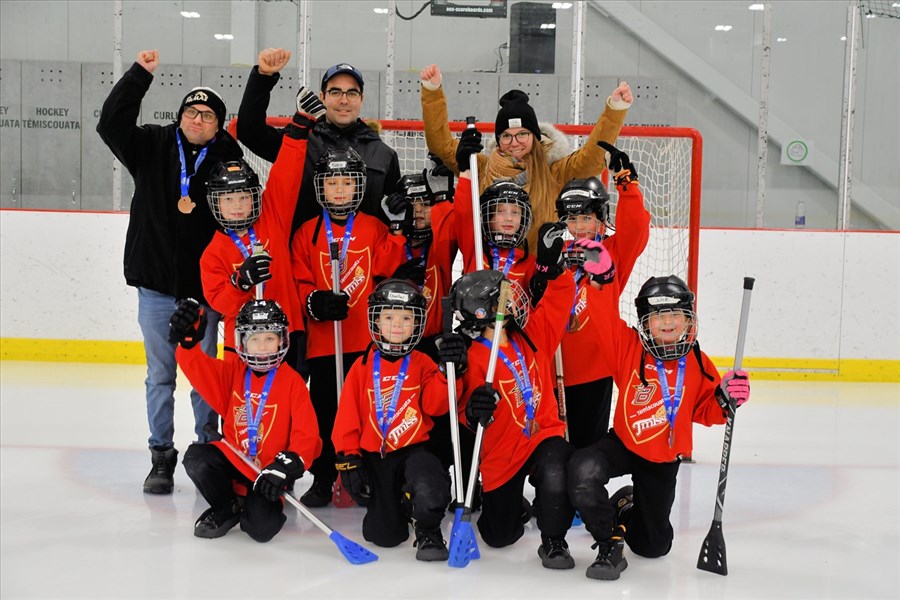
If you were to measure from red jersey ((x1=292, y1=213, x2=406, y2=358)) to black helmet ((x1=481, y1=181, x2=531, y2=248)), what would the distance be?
41 centimetres

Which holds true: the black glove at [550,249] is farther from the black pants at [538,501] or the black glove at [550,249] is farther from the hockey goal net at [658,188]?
the hockey goal net at [658,188]

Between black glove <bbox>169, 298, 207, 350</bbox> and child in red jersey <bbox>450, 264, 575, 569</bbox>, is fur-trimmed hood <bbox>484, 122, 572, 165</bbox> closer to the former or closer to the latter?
child in red jersey <bbox>450, 264, 575, 569</bbox>

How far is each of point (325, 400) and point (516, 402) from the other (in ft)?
2.73

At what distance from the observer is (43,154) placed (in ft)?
23.0

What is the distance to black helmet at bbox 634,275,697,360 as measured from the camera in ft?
9.53

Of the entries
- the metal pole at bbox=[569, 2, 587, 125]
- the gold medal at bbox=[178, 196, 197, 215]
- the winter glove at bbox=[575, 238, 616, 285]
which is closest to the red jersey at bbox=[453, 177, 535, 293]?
the winter glove at bbox=[575, 238, 616, 285]

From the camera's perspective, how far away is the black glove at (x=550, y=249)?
3.05 m

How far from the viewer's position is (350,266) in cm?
351

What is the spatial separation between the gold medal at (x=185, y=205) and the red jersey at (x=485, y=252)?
1.03 meters

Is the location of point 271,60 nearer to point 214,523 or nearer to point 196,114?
point 196,114

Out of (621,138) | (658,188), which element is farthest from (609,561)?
(658,188)

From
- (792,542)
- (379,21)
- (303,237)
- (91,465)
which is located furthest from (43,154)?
(792,542)

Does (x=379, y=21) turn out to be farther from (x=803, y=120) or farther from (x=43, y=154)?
(x=803, y=120)

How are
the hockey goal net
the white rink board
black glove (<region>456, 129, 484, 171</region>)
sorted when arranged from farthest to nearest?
the white rink board, the hockey goal net, black glove (<region>456, 129, 484, 171</region>)
